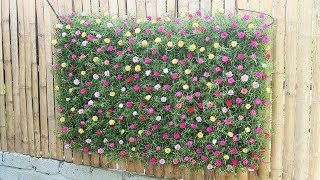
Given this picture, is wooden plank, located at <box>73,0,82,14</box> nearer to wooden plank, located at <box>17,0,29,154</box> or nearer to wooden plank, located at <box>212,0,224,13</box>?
wooden plank, located at <box>17,0,29,154</box>

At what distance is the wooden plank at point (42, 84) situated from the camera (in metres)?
4.07

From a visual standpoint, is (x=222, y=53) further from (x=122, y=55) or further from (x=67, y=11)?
(x=67, y=11)

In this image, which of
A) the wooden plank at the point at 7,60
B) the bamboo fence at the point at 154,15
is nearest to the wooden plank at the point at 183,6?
the bamboo fence at the point at 154,15

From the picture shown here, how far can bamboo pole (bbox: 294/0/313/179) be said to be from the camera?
3060 millimetres

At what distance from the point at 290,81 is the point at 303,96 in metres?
0.15

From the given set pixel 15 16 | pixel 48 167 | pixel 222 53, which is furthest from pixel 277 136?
pixel 15 16

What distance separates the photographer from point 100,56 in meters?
3.58

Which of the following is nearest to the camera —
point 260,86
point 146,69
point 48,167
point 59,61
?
point 260,86

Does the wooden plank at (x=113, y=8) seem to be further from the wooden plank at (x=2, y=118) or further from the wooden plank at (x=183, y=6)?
the wooden plank at (x=2, y=118)

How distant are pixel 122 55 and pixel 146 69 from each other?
240 mm

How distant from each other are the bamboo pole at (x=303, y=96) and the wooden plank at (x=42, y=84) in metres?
2.41

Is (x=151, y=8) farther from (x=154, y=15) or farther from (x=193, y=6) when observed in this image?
(x=193, y=6)

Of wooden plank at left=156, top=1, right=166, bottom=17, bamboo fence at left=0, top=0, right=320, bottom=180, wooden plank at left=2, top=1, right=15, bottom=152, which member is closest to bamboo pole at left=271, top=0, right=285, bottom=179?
bamboo fence at left=0, top=0, right=320, bottom=180

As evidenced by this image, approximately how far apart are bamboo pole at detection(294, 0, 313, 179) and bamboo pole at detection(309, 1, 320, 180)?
3 cm
